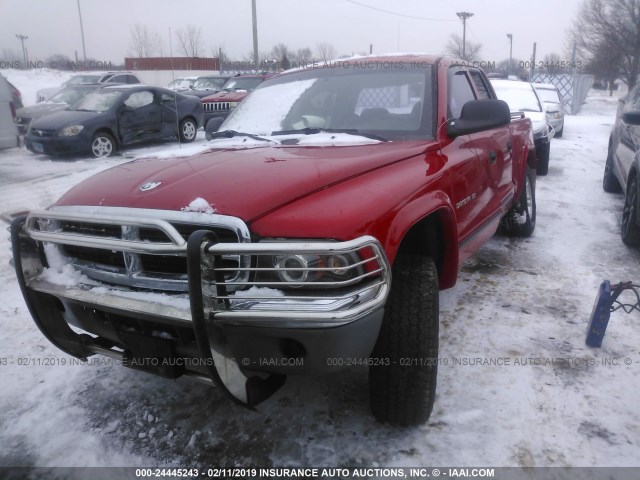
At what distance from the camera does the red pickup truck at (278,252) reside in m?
1.88

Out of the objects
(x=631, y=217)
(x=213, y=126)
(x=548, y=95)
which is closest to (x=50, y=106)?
(x=213, y=126)

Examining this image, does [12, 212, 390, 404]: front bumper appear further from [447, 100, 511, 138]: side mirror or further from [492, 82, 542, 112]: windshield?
[492, 82, 542, 112]: windshield

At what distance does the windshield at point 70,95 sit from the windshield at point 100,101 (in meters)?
2.56

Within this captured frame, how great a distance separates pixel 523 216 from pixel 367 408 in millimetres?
3359

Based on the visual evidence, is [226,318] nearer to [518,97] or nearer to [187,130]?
[518,97]

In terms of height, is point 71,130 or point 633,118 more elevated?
point 633,118

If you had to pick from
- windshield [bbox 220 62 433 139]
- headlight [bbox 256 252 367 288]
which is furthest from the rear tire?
headlight [bbox 256 252 367 288]

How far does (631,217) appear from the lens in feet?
15.8

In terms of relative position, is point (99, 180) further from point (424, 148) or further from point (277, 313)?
point (424, 148)

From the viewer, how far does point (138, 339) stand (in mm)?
2186

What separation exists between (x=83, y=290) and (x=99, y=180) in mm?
649

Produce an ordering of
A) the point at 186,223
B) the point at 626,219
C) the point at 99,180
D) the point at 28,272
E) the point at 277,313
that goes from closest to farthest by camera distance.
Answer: the point at 277,313 → the point at 186,223 → the point at 28,272 → the point at 99,180 → the point at 626,219

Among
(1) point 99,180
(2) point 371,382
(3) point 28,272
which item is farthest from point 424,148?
(3) point 28,272

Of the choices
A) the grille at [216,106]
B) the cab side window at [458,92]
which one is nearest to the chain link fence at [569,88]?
the grille at [216,106]
